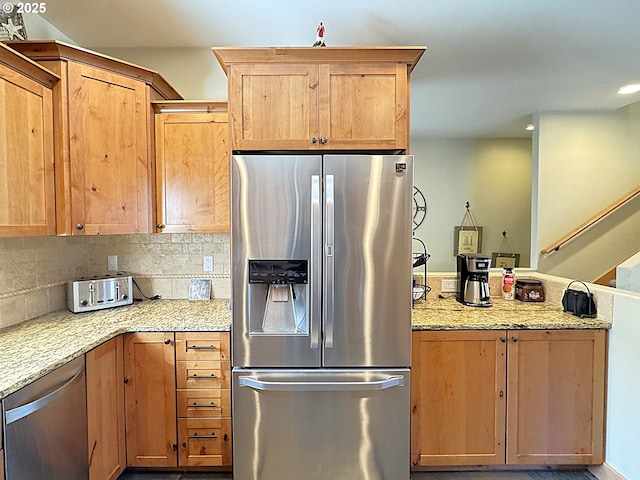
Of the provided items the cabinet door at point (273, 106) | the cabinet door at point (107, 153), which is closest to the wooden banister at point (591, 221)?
the cabinet door at point (273, 106)

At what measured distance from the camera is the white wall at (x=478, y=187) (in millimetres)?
4961

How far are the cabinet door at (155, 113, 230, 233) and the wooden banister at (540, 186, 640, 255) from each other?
10.6ft

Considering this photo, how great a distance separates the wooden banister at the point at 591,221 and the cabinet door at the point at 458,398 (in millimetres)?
2067

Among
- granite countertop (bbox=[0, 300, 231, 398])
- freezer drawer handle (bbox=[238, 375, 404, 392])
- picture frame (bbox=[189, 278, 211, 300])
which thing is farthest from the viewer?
picture frame (bbox=[189, 278, 211, 300])

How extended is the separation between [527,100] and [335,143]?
2490 millimetres

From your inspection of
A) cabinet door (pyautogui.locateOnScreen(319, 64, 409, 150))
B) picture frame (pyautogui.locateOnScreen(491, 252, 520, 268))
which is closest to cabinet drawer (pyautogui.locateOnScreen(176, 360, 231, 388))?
cabinet door (pyautogui.locateOnScreen(319, 64, 409, 150))

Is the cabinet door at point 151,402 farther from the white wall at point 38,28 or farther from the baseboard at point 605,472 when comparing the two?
the baseboard at point 605,472

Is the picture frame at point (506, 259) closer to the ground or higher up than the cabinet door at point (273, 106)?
closer to the ground

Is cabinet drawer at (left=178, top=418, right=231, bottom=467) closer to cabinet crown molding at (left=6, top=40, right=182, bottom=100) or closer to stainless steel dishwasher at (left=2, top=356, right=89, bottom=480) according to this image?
stainless steel dishwasher at (left=2, top=356, right=89, bottom=480)

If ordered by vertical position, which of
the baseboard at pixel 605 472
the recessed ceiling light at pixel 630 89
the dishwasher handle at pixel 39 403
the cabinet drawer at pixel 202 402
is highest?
the recessed ceiling light at pixel 630 89

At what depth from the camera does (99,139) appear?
199 centimetres

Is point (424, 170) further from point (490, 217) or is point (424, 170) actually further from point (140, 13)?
point (140, 13)

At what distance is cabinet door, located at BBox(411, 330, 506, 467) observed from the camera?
1.99 metres

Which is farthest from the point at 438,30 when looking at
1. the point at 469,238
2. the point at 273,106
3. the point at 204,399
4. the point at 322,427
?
the point at 469,238
